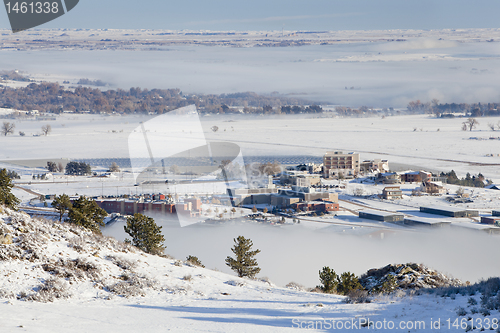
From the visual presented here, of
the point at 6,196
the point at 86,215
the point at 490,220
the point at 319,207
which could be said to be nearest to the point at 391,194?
the point at 319,207

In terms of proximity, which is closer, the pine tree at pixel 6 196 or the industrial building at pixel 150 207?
the pine tree at pixel 6 196

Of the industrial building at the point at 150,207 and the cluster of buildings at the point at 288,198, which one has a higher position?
the industrial building at the point at 150,207

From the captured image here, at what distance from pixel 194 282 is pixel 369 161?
21511 mm

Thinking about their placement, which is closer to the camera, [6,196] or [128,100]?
[6,196]

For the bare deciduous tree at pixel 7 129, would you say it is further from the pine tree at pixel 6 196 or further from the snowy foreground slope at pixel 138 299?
the snowy foreground slope at pixel 138 299

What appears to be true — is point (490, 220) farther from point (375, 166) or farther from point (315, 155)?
point (315, 155)

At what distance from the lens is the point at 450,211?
15.7 m

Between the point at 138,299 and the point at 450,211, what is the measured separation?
12.4 m

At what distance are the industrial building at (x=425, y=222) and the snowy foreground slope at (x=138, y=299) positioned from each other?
900cm

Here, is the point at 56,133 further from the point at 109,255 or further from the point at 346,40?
the point at 346,40

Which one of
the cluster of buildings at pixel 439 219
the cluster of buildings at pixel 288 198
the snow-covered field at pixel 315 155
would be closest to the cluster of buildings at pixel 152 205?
the snow-covered field at pixel 315 155

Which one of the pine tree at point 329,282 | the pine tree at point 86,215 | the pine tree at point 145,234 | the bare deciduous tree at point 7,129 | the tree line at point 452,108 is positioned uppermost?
the pine tree at point 86,215

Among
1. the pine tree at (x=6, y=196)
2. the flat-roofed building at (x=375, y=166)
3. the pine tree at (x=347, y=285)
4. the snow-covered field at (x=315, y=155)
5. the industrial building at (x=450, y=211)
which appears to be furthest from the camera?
the flat-roofed building at (x=375, y=166)

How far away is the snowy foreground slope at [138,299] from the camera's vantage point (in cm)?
443
